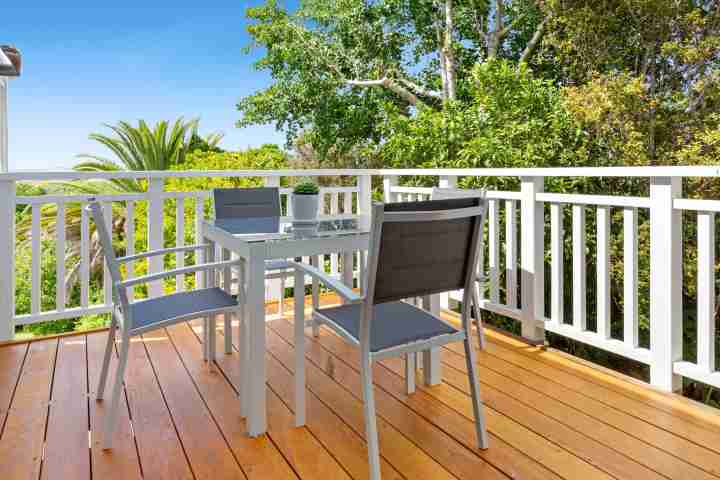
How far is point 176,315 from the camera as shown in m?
2.20

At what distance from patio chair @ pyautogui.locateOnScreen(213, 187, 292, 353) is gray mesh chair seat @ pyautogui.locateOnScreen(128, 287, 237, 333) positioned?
554 mm

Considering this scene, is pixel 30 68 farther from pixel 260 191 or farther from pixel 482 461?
pixel 482 461

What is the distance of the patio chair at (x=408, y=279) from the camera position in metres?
1.73

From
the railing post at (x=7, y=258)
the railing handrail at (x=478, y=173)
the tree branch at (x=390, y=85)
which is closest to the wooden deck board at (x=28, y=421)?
the railing post at (x=7, y=258)

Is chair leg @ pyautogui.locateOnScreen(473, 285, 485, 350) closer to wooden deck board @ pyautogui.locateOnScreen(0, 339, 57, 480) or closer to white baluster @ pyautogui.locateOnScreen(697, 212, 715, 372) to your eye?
white baluster @ pyautogui.locateOnScreen(697, 212, 715, 372)

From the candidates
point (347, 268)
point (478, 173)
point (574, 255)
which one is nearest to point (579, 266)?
point (574, 255)

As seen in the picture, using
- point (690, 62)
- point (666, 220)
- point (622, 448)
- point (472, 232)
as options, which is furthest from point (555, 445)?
point (690, 62)

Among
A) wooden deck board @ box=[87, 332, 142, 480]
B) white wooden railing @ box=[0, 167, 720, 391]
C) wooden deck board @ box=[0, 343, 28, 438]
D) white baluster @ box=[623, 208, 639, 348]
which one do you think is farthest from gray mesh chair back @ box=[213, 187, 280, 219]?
white baluster @ box=[623, 208, 639, 348]

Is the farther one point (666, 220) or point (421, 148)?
point (421, 148)

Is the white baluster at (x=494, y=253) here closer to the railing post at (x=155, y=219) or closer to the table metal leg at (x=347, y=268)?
the table metal leg at (x=347, y=268)

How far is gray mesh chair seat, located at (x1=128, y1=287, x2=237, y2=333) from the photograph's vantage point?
2.14 m

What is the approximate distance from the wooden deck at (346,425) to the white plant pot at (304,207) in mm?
802

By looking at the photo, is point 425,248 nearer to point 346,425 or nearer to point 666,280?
point 346,425

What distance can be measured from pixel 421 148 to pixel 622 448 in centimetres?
675
